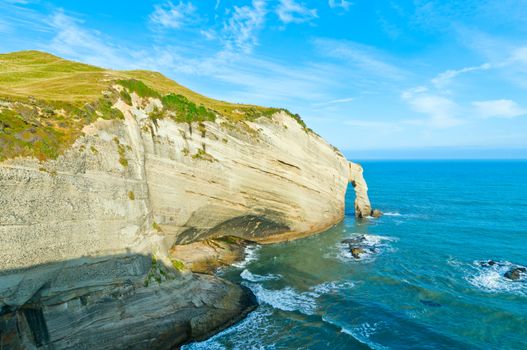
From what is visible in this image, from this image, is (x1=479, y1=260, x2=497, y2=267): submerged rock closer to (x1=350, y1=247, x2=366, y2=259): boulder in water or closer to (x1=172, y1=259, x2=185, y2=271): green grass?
(x1=350, y1=247, x2=366, y2=259): boulder in water

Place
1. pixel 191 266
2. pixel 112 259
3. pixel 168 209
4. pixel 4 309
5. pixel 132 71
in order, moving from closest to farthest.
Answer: pixel 4 309, pixel 112 259, pixel 168 209, pixel 191 266, pixel 132 71

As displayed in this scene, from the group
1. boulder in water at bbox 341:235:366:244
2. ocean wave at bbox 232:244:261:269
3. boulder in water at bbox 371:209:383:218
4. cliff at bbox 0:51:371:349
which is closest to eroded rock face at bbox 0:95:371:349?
cliff at bbox 0:51:371:349

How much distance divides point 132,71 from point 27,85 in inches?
761

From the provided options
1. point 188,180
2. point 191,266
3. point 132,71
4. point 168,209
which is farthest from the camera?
point 132,71

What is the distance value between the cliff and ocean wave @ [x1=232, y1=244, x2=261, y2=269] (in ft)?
10.7

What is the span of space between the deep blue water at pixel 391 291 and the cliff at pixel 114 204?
388cm

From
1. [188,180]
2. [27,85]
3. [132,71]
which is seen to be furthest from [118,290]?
[132,71]

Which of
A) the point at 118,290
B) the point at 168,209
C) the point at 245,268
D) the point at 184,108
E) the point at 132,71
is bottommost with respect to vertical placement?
the point at 245,268

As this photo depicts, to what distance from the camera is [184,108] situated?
1277 inches

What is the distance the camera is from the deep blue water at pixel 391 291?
2286cm

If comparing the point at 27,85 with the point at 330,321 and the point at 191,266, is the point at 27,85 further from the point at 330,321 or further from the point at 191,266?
the point at 330,321

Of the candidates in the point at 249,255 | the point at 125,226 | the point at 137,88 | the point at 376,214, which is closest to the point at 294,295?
the point at 249,255

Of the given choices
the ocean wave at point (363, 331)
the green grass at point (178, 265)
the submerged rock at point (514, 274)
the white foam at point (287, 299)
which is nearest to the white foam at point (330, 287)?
the white foam at point (287, 299)

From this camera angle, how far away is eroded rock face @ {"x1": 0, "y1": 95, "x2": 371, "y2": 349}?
18.1 metres
